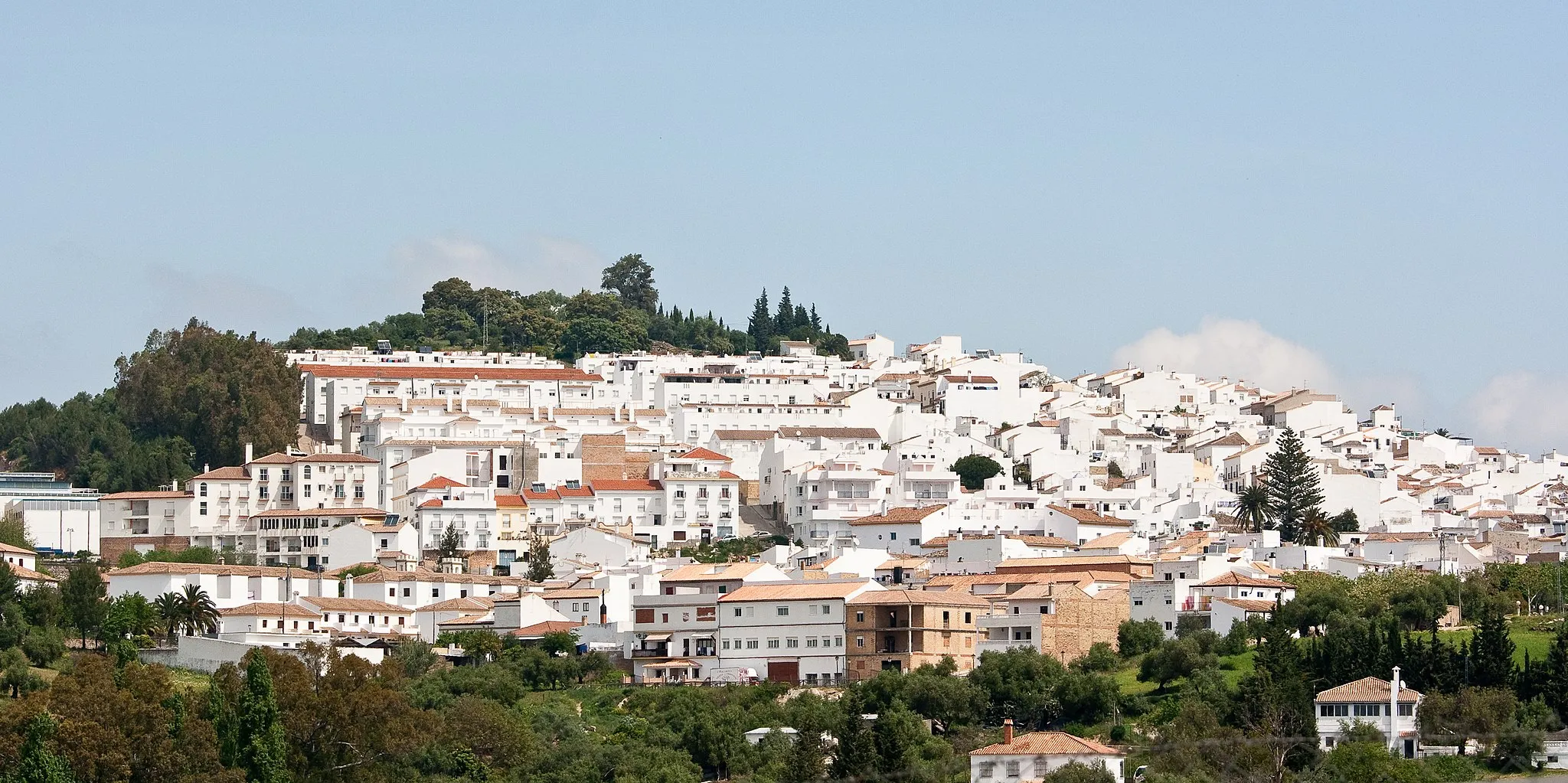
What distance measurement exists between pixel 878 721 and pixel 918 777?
3379mm

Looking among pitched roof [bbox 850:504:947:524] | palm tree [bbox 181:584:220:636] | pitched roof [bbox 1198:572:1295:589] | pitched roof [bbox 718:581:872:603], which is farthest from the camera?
pitched roof [bbox 850:504:947:524]

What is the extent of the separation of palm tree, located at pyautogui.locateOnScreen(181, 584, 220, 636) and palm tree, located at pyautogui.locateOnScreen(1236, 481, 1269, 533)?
85.9 ft

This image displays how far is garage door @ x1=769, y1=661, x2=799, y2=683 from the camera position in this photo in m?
51.2

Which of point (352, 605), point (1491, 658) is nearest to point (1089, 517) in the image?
point (352, 605)

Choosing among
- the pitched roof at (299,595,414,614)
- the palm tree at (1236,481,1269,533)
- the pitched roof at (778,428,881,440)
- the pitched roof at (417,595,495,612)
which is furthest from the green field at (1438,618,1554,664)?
the pitched roof at (778,428,881,440)

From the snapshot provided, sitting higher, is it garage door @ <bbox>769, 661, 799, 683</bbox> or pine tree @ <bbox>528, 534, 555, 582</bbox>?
pine tree @ <bbox>528, 534, 555, 582</bbox>

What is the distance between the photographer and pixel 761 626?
170 ft

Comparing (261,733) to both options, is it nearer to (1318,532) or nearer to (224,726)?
(224,726)

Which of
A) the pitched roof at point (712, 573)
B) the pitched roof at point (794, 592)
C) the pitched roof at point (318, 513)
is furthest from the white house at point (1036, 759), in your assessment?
the pitched roof at point (318, 513)

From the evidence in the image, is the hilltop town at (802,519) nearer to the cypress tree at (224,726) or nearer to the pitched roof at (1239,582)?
the pitched roof at (1239,582)

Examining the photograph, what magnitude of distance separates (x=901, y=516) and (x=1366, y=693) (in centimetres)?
2392

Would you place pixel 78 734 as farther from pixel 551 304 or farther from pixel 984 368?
pixel 551 304

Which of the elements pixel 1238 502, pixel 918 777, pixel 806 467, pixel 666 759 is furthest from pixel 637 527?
pixel 918 777

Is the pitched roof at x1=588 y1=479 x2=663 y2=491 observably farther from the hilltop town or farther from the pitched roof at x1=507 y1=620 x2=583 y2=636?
the pitched roof at x1=507 y1=620 x2=583 y2=636
